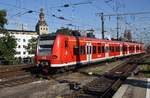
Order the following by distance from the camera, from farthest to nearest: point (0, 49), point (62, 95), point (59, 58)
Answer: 1. point (0, 49)
2. point (59, 58)
3. point (62, 95)

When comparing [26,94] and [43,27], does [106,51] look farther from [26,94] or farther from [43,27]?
[43,27]

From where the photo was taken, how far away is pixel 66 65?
21000 millimetres

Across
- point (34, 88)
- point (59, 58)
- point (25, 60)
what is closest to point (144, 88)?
point (34, 88)

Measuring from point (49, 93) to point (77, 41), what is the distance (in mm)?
10394

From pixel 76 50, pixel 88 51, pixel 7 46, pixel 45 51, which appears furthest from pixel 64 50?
pixel 7 46

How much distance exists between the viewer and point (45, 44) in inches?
805

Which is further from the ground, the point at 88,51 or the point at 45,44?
the point at 45,44

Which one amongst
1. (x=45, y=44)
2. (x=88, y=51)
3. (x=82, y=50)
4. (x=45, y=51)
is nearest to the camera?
(x=45, y=51)

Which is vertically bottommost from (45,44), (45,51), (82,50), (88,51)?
(88,51)

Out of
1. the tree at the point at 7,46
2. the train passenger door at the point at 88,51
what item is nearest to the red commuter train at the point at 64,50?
the train passenger door at the point at 88,51

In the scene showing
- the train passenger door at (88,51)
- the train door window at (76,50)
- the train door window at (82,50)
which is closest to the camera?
the train door window at (76,50)

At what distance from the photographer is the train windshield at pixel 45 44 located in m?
20.1

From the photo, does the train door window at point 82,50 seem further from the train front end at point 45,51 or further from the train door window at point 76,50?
the train front end at point 45,51

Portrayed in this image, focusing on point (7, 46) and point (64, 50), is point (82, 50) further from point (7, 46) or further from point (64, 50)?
point (7, 46)
